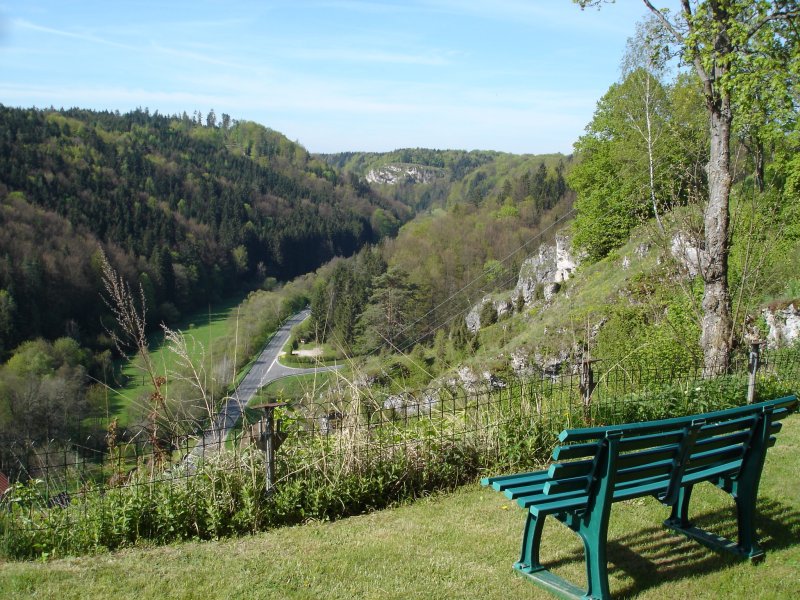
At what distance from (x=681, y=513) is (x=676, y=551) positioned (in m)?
0.28

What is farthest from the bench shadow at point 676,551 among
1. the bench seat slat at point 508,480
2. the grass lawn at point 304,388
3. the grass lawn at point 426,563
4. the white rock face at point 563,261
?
the white rock face at point 563,261

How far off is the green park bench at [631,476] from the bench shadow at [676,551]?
0.37 ft

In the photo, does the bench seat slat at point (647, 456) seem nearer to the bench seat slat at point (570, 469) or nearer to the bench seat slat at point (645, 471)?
the bench seat slat at point (645, 471)

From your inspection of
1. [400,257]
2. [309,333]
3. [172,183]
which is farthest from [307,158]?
[309,333]

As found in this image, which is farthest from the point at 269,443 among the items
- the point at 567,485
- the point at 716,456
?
the point at 716,456

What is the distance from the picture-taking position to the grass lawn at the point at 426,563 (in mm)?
3490

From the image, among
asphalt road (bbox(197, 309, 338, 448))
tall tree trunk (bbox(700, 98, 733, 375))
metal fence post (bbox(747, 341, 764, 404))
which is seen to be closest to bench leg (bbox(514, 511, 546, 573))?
asphalt road (bbox(197, 309, 338, 448))

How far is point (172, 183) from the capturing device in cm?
11981

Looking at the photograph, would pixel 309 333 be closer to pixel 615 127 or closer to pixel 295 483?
pixel 295 483

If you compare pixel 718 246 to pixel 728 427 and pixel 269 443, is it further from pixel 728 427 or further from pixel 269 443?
pixel 269 443

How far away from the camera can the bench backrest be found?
3119 mm

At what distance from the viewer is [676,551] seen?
3887 mm

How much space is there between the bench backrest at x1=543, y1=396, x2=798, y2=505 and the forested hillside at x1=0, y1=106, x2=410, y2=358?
3466cm

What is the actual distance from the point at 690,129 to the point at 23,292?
6490cm
